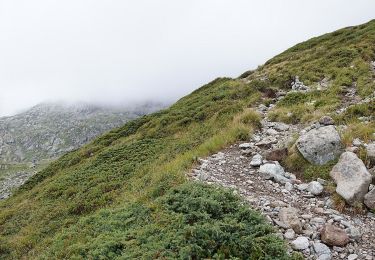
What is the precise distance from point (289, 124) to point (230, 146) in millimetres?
3637

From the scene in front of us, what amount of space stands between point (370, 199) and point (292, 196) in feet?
6.88

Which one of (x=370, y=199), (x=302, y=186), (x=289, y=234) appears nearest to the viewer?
(x=289, y=234)

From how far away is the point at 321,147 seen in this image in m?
12.6

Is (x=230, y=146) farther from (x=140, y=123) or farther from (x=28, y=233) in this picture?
(x=140, y=123)

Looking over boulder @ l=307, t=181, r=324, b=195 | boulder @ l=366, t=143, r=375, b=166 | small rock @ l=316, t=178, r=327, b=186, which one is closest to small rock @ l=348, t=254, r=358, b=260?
boulder @ l=307, t=181, r=324, b=195

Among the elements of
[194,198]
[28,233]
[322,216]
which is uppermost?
[194,198]

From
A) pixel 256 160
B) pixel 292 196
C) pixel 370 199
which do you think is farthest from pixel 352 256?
pixel 256 160

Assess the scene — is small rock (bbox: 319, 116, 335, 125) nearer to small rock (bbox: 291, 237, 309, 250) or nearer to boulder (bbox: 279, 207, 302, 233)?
boulder (bbox: 279, 207, 302, 233)

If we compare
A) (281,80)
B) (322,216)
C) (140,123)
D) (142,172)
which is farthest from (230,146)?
(140,123)

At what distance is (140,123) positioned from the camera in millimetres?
35906

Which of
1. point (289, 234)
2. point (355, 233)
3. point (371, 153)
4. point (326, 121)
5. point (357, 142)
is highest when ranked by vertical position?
point (326, 121)

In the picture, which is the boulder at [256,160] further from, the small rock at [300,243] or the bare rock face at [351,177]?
the small rock at [300,243]

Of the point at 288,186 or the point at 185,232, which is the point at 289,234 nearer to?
the point at 185,232

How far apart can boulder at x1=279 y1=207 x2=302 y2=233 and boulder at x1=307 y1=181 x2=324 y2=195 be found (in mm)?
1401
